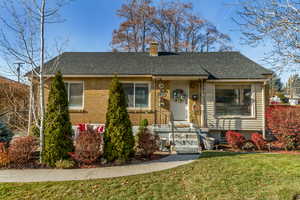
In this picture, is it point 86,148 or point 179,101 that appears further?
point 179,101

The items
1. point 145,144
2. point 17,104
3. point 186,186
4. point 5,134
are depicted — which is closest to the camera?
point 186,186

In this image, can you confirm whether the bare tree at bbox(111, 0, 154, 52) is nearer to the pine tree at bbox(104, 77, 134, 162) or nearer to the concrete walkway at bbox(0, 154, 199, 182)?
the pine tree at bbox(104, 77, 134, 162)

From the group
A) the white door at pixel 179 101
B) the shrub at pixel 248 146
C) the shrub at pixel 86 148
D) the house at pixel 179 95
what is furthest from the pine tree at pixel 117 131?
the shrub at pixel 248 146

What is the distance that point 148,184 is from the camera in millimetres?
4012

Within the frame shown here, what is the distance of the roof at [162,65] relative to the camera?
9.43m

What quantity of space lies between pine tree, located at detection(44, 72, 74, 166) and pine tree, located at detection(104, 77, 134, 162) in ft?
3.98

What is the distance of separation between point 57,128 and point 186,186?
4.09 metres

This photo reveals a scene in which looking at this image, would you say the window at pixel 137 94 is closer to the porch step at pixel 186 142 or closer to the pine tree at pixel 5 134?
the porch step at pixel 186 142

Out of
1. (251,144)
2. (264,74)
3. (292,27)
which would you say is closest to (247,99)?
(264,74)

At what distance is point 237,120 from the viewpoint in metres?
9.19

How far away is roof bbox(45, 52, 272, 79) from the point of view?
943cm

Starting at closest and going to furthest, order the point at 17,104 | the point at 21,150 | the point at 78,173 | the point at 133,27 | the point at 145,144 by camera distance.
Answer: the point at 78,173
the point at 21,150
the point at 145,144
the point at 17,104
the point at 133,27

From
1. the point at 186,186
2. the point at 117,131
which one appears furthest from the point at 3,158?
the point at 186,186

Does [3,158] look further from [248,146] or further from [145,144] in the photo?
[248,146]
